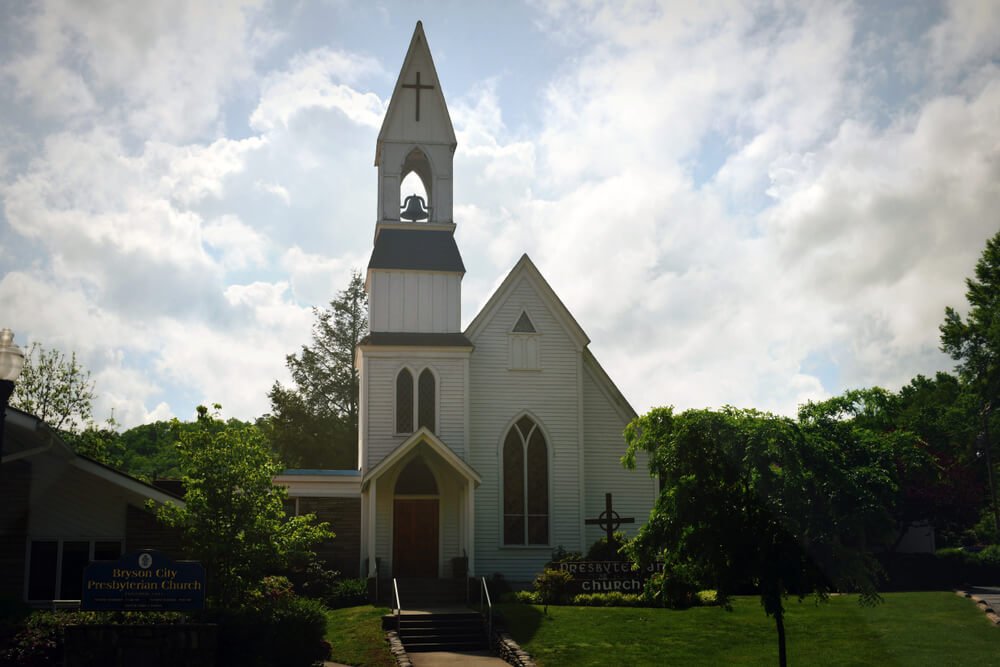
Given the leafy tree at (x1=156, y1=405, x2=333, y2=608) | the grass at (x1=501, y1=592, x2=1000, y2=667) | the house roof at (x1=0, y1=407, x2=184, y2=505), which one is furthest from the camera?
the house roof at (x1=0, y1=407, x2=184, y2=505)

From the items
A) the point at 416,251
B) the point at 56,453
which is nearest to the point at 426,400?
the point at 416,251

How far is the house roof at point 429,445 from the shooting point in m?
27.5

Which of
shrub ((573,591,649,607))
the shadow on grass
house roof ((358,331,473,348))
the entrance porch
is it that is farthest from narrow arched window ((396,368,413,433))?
shrub ((573,591,649,607))

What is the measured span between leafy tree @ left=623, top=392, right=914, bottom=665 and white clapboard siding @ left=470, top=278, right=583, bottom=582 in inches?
575

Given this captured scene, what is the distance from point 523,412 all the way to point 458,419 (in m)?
2.20

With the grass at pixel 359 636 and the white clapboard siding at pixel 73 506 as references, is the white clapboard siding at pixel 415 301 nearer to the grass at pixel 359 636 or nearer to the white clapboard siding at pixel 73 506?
the grass at pixel 359 636

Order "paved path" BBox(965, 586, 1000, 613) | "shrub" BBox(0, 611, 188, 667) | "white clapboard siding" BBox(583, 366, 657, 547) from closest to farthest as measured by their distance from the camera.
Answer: "shrub" BBox(0, 611, 188, 667)
"paved path" BBox(965, 586, 1000, 613)
"white clapboard siding" BBox(583, 366, 657, 547)

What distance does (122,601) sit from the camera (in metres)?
16.1

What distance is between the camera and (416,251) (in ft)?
105

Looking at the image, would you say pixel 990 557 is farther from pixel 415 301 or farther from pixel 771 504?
pixel 771 504

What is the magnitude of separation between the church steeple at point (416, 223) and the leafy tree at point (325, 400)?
22.6 metres

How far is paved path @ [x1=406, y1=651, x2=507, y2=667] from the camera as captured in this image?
19766mm

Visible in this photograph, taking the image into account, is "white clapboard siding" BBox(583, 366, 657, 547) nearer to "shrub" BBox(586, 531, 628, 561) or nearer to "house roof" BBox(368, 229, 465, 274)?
"shrub" BBox(586, 531, 628, 561)

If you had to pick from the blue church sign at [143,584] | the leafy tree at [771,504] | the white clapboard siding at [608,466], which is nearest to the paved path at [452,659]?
the blue church sign at [143,584]
